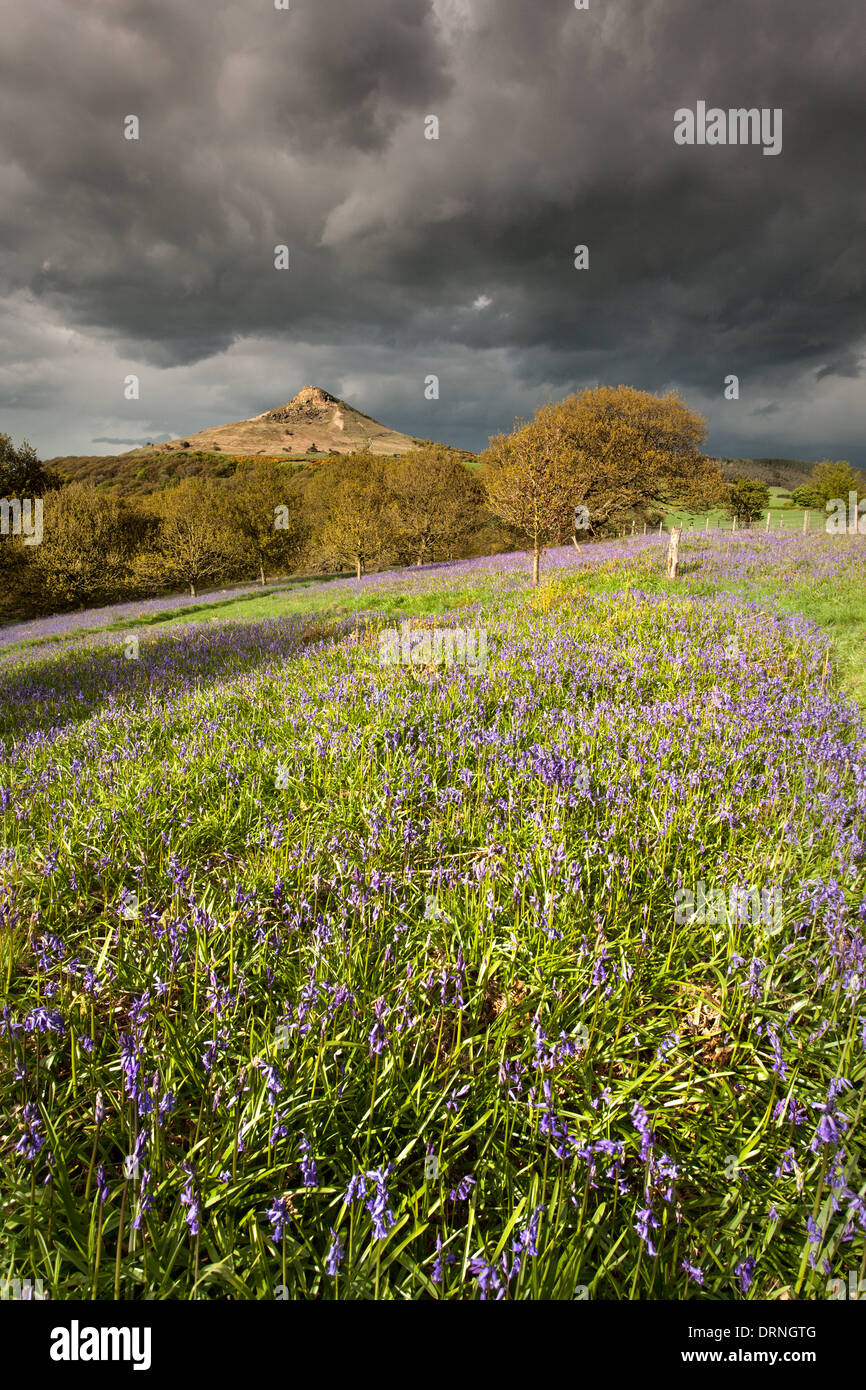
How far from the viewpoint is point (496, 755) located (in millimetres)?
4551

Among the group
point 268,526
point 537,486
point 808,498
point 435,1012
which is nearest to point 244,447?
point 268,526

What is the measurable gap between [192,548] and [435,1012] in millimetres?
46932

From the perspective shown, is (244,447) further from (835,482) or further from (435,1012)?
(435,1012)

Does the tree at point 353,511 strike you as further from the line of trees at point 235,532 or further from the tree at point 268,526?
the tree at point 268,526

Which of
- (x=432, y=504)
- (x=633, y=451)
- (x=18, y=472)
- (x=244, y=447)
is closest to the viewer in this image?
(x=18, y=472)

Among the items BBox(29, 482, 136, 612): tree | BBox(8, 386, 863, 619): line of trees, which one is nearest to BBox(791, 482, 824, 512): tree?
BBox(8, 386, 863, 619): line of trees

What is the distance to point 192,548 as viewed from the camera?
140ft

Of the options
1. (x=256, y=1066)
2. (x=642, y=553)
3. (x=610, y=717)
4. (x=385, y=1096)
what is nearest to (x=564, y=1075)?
(x=385, y=1096)

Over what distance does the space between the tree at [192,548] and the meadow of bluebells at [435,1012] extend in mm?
40977

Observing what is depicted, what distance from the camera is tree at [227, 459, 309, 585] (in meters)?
49.2

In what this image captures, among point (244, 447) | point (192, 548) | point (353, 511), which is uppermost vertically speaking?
point (244, 447)

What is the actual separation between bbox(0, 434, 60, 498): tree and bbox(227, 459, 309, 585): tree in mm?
20235

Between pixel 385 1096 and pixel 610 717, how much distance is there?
13.3ft
